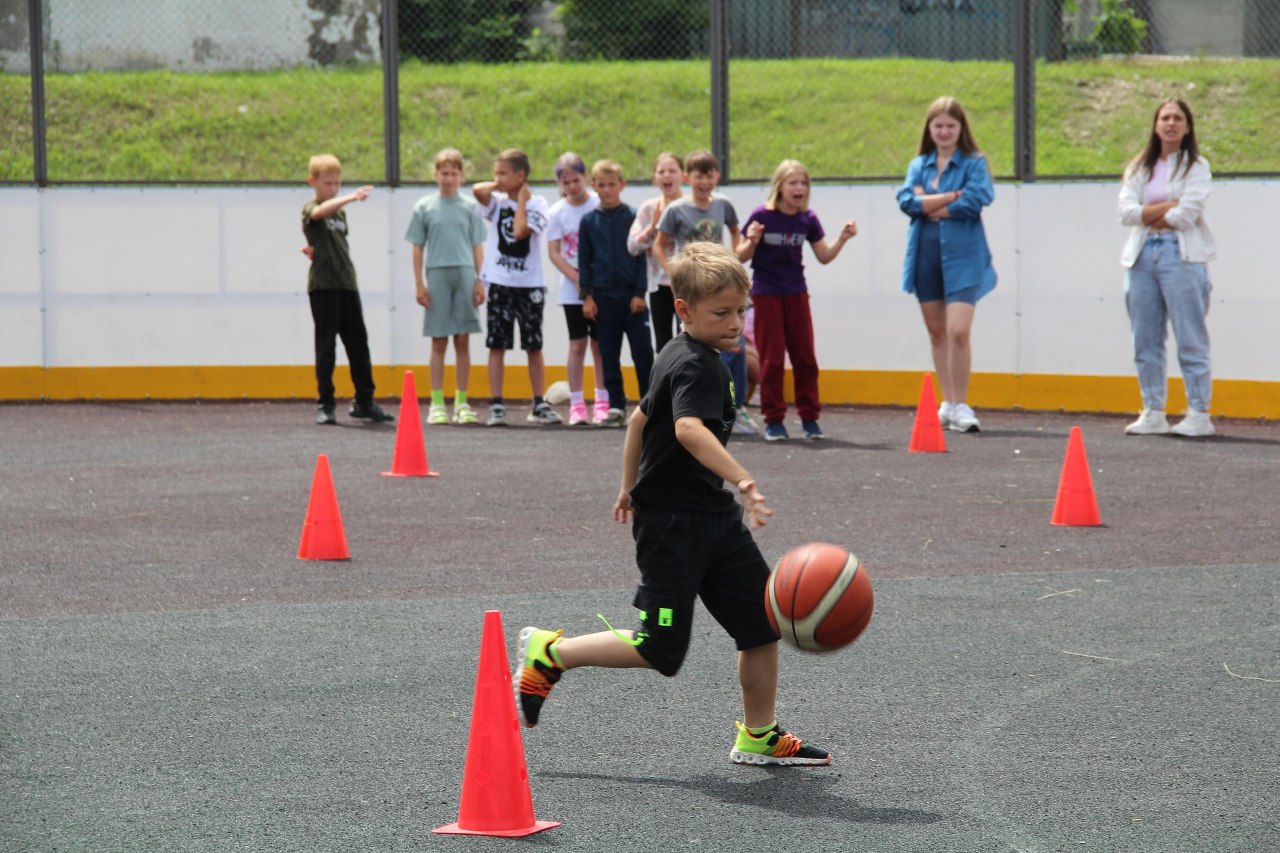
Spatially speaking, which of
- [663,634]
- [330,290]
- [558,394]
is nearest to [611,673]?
[663,634]

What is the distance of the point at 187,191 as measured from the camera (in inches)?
615

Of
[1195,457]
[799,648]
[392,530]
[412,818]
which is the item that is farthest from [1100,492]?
[412,818]

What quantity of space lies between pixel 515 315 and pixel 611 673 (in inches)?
305

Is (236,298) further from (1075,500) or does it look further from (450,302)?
(1075,500)

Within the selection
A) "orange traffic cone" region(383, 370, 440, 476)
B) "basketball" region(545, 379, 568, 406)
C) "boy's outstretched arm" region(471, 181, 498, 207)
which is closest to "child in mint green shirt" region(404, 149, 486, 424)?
"boy's outstretched arm" region(471, 181, 498, 207)

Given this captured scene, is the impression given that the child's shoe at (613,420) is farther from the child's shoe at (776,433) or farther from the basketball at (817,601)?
the basketball at (817,601)

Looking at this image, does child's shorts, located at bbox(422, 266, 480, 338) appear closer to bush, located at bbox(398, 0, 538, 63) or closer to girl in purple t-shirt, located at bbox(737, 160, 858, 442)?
girl in purple t-shirt, located at bbox(737, 160, 858, 442)

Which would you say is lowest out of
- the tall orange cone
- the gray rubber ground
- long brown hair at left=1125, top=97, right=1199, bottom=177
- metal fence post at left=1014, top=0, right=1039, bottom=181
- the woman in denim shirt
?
A: the gray rubber ground

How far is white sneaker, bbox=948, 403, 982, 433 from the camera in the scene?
510 inches

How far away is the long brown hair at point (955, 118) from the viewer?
499 inches

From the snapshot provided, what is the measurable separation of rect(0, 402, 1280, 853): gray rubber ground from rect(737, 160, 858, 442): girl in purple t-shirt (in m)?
1.63

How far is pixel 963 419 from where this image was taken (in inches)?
511

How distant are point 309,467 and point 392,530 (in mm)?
2573

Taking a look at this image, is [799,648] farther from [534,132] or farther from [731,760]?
[534,132]
